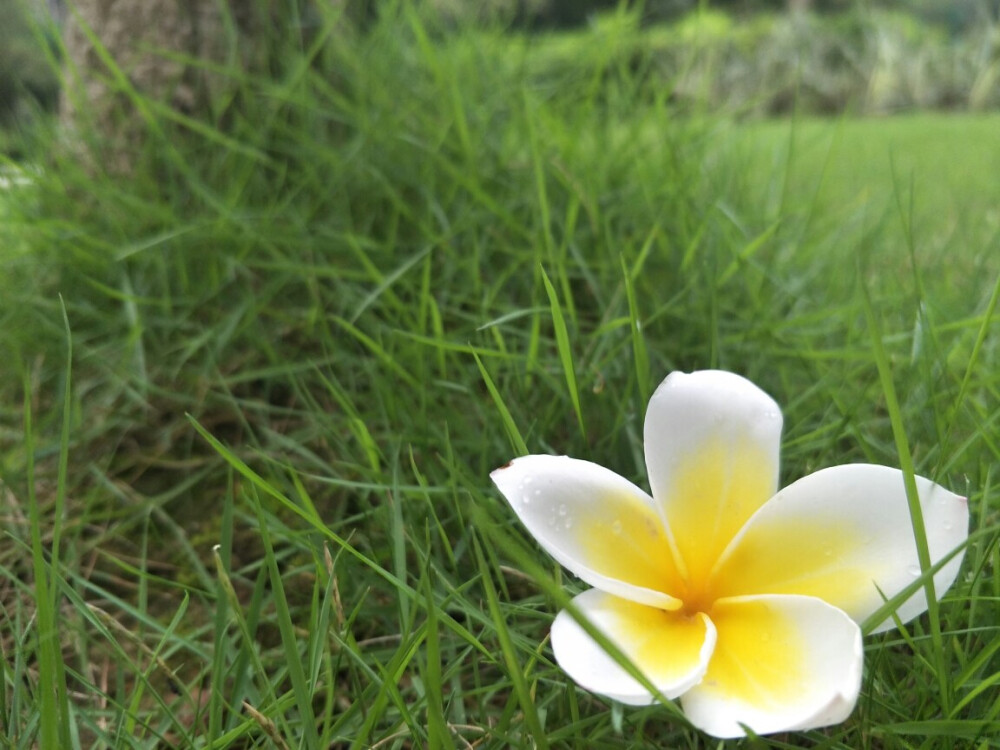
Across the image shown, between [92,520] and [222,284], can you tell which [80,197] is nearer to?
[222,284]

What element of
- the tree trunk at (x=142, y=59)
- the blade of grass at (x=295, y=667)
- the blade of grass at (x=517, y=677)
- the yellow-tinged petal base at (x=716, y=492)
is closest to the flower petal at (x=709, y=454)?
the yellow-tinged petal base at (x=716, y=492)

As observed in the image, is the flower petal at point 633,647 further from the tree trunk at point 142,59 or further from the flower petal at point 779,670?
the tree trunk at point 142,59

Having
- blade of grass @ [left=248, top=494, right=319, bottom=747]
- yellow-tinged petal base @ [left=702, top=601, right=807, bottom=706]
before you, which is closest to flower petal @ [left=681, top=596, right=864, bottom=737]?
yellow-tinged petal base @ [left=702, top=601, right=807, bottom=706]

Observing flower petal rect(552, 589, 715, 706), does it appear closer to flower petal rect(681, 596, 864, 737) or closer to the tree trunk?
flower petal rect(681, 596, 864, 737)

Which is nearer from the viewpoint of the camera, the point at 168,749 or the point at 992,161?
the point at 168,749

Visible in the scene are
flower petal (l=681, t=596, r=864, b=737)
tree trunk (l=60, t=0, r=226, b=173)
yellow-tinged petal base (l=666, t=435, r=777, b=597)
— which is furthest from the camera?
tree trunk (l=60, t=0, r=226, b=173)

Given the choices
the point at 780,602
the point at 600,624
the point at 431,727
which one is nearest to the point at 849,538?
the point at 780,602

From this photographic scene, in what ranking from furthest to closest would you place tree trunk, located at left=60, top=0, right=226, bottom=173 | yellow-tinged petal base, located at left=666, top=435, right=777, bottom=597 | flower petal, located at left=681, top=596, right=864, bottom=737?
tree trunk, located at left=60, top=0, right=226, bottom=173 < yellow-tinged petal base, located at left=666, top=435, right=777, bottom=597 < flower petal, located at left=681, top=596, right=864, bottom=737
